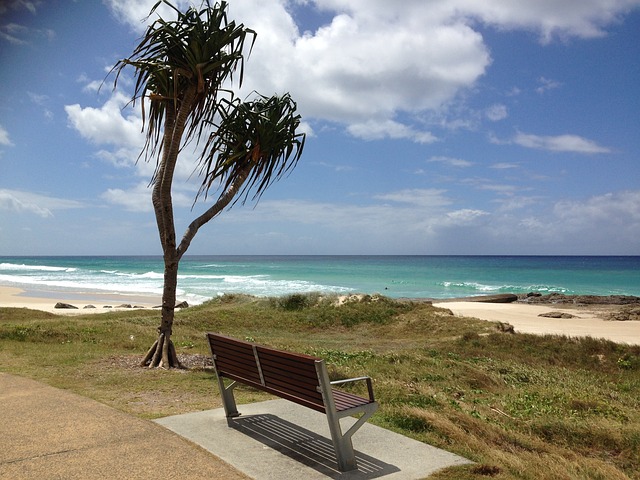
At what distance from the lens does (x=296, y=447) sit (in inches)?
184

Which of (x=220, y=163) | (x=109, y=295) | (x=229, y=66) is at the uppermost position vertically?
(x=229, y=66)

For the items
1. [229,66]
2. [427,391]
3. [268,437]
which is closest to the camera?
[268,437]

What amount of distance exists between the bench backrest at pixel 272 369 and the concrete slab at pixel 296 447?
17.6 inches

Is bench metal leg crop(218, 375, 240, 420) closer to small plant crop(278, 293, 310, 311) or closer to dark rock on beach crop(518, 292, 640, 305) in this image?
small plant crop(278, 293, 310, 311)

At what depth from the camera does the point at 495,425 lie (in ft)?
17.9

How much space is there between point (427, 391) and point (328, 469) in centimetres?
320

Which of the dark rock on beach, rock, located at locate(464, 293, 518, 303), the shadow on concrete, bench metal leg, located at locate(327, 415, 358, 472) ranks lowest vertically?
the dark rock on beach

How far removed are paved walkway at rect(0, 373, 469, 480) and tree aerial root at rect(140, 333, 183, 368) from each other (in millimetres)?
2861

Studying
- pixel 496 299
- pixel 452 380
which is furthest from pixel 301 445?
pixel 496 299

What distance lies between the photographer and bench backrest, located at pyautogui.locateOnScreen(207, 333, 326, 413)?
4.13m

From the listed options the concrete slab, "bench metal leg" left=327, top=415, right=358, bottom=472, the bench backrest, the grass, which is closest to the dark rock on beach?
the grass

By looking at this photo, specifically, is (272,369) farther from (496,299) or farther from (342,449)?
(496,299)

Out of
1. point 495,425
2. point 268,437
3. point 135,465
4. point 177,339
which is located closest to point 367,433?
point 268,437

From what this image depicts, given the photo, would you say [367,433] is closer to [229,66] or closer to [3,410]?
[3,410]
